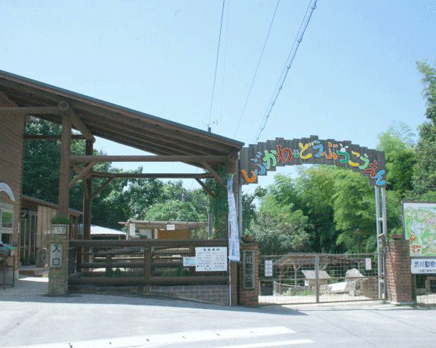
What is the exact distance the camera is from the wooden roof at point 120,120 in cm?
1391

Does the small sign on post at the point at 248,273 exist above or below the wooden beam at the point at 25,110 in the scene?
below

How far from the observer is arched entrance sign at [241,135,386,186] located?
48.8 ft

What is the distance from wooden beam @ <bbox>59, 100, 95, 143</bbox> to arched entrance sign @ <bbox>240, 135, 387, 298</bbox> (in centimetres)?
464

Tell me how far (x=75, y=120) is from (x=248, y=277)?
633cm

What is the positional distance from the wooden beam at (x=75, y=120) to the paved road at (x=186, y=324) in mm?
4646

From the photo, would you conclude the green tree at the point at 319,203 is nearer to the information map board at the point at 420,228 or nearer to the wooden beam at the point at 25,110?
the information map board at the point at 420,228

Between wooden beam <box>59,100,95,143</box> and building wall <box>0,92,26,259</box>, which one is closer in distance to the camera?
wooden beam <box>59,100,95,143</box>

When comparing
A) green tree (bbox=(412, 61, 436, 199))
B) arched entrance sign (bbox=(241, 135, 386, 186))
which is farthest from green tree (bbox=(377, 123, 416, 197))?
arched entrance sign (bbox=(241, 135, 386, 186))

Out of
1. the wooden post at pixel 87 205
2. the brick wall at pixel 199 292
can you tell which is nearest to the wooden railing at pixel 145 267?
the brick wall at pixel 199 292

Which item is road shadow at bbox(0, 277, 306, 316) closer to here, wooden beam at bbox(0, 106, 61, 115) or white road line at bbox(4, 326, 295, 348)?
white road line at bbox(4, 326, 295, 348)

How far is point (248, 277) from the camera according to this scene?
46.2 feet

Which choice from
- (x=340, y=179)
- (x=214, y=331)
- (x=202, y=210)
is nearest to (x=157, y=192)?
(x=202, y=210)

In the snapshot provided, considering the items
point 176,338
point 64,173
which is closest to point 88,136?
point 64,173

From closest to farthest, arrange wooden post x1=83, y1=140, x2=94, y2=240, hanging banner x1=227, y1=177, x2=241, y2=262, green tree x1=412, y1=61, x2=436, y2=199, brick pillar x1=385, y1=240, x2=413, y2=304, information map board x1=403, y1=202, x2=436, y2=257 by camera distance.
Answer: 1. hanging banner x1=227, y1=177, x2=241, y2=262
2. brick pillar x1=385, y1=240, x2=413, y2=304
3. information map board x1=403, y1=202, x2=436, y2=257
4. wooden post x1=83, y1=140, x2=94, y2=240
5. green tree x1=412, y1=61, x2=436, y2=199
